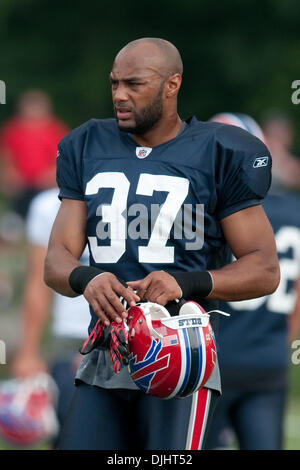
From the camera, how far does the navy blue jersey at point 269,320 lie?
557 cm

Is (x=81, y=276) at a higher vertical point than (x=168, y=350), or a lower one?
higher

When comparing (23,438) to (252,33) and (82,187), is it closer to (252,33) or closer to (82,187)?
(82,187)

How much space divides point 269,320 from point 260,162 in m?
1.75

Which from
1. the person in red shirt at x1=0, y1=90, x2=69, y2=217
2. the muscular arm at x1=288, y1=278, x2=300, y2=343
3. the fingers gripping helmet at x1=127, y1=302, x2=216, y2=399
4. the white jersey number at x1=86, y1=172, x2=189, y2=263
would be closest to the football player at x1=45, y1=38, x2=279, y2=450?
the white jersey number at x1=86, y1=172, x2=189, y2=263

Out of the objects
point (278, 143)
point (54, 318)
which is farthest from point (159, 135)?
point (278, 143)

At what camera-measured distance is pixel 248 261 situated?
3.98 meters

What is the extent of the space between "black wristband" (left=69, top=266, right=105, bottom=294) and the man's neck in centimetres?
53

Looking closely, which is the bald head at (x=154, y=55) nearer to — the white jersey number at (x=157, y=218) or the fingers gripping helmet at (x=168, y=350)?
the white jersey number at (x=157, y=218)

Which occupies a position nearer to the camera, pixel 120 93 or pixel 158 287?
pixel 158 287

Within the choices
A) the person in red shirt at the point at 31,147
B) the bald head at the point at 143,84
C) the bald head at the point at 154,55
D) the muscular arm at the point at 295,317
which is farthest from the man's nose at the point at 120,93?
the person in red shirt at the point at 31,147

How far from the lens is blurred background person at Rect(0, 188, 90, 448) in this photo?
18.9ft

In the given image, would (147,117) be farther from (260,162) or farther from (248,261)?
(248,261)

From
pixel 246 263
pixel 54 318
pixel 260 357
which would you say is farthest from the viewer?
pixel 54 318

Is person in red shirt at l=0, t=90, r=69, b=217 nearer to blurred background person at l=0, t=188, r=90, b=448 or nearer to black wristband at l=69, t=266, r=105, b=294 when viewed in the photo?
blurred background person at l=0, t=188, r=90, b=448
